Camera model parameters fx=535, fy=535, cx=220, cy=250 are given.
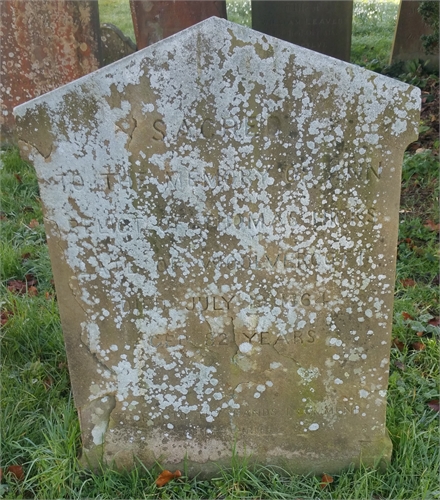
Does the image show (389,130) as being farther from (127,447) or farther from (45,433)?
(45,433)

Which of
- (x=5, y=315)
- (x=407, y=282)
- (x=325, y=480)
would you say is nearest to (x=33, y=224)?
(x=5, y=315)

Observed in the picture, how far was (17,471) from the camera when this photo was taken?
2365mm

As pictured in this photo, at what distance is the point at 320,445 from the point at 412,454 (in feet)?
1.35

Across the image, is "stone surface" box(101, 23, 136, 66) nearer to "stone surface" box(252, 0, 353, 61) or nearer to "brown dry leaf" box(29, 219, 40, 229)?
"stone surface" box(252, 0, 353, 61)

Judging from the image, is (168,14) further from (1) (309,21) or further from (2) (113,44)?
(1) (309,21)

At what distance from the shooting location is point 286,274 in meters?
2.14

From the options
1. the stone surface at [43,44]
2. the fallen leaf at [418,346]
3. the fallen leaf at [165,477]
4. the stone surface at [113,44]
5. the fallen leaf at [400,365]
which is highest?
the stone surface at [113,44]

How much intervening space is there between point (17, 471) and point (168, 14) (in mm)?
4645

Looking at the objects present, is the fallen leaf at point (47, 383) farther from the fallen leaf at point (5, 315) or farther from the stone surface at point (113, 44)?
the stone surface at point (113, 44)

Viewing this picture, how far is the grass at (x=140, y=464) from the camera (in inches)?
91.3

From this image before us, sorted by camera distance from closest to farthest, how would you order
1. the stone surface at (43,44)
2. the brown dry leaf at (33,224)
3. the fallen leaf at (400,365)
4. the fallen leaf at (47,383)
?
1. the fallen leaf at (47,383)
2. the fallen leaf at (400,365)
3. the brown dry leaf at (33,224)
4. the stone surface at (43,44)

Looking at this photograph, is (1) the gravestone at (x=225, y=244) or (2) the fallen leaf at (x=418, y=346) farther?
(2) the fallen leaf at (x=418, y=346)

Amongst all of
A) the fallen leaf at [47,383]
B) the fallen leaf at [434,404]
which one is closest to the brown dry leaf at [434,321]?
the fallen leaf at [434,404]

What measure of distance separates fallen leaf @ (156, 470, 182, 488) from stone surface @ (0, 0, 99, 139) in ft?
14.3
